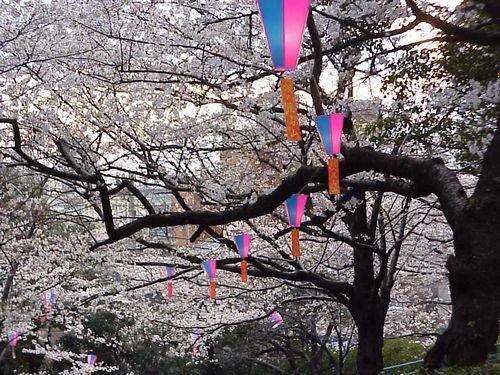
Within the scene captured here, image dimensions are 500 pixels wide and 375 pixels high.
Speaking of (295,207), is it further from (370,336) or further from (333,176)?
(370,336)

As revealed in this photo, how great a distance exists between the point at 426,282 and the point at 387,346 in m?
1.60

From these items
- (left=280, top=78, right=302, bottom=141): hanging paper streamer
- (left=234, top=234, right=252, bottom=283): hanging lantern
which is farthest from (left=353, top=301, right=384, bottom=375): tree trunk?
(left=280, top=78, right=302, bottom=141): hanging paper streamer

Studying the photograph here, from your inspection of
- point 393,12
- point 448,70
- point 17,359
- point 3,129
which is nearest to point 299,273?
point 448,70

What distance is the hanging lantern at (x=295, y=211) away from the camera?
197 inches

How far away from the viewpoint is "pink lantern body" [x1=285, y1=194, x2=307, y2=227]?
16.4ft

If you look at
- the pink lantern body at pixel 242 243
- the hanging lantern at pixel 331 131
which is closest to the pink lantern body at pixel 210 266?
the pink lantern body at pixel 242 243

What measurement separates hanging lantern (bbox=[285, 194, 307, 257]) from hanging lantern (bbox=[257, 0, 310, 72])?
2081mm

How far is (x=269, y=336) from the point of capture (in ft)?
37.8

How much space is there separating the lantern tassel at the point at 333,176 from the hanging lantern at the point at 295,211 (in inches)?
52.6

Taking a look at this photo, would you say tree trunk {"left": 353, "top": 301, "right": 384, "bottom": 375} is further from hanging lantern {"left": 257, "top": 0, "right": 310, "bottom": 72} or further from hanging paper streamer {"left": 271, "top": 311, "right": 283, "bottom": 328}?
hanging lantern {"left": 257, "top": 0, "right": 310, "bottom": 72}

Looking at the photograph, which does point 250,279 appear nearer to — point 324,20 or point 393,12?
point 324,20

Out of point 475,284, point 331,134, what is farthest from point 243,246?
point 475,284

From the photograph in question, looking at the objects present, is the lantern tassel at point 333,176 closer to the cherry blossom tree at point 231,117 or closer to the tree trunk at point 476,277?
the cherry blossom tree at point 231,117

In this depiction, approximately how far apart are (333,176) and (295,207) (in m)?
1.47
